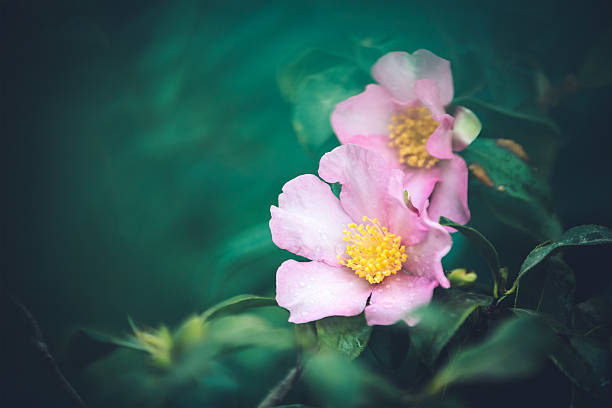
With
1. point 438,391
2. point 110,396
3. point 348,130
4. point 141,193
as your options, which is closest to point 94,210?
point 141,193

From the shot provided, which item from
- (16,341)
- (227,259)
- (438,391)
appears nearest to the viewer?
(438,391)

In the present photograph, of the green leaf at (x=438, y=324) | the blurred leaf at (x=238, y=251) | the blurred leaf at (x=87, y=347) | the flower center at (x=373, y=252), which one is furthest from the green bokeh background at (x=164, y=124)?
the green leaf at (x=438, y=324)

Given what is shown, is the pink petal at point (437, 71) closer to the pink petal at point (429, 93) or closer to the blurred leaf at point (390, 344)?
the pink petal at point (429, 93)

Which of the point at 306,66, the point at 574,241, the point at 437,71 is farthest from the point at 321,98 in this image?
the point at 574,241

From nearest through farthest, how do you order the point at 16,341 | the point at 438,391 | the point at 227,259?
the point at 438,391 → the point at 16,341 → the point at 227,259

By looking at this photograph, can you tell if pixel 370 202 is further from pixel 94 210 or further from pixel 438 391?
pixel 94 210

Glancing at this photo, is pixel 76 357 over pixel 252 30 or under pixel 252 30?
under

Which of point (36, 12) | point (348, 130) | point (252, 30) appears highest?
point (36, 12)

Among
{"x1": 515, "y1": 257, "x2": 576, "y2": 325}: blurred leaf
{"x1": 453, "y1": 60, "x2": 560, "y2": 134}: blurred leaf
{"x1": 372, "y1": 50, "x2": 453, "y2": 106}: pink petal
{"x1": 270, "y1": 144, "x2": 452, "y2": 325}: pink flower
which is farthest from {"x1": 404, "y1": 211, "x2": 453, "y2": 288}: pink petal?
{"x1": 453, "y1": 60, "x2": 560, "y2": 134}: blurred leaf
